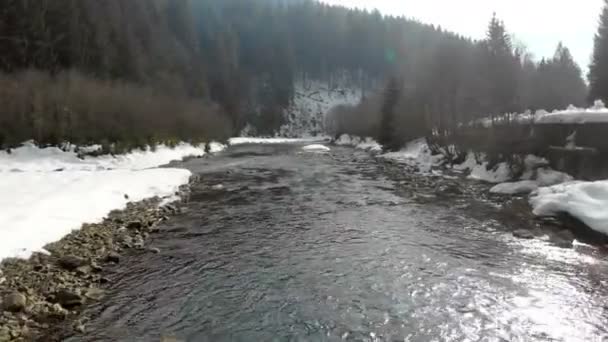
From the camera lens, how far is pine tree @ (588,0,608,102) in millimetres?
44359

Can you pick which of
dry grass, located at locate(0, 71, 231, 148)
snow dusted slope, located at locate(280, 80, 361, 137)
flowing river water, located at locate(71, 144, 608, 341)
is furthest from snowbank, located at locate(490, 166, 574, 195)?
snow dusted slope, located at locate(280, 80, 361, 137)

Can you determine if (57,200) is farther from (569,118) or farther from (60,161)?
(569,118)

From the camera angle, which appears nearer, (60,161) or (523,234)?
(523,234)

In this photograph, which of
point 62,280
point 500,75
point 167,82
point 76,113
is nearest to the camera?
point 62,280

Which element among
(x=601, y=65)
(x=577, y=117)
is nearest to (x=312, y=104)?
(x=601, y=65)

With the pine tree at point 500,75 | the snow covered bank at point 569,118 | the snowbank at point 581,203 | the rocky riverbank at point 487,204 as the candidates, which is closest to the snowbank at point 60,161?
the rocky riverbank at point 487,204

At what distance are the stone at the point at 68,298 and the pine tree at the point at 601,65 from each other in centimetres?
4785

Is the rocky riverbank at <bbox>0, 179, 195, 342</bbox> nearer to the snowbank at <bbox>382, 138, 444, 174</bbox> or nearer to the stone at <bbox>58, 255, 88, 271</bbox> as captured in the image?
the stone at <bbox>58, 255, 88, 271</bbox>

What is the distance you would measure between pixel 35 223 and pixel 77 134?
76.1 ft

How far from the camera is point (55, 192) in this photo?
16.2 meters

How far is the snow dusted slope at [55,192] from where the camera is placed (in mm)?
11250

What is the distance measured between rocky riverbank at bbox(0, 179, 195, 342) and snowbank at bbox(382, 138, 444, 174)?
23.4 m

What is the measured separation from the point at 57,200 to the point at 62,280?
595cm

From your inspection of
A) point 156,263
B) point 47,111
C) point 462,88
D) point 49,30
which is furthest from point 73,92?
point 462,88
